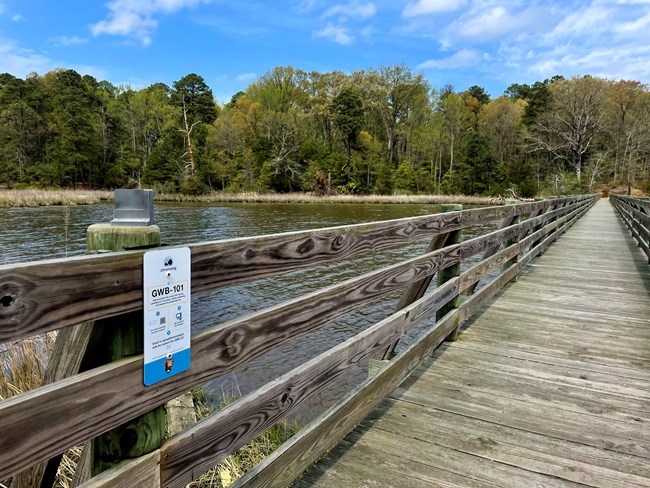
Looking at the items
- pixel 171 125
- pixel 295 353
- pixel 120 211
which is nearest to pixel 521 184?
pixel 171 125

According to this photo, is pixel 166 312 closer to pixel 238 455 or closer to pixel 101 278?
pixel 101 278

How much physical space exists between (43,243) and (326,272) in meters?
8.78

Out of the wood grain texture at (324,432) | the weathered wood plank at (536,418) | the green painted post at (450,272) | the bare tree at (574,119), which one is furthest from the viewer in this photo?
the bare tree at (574,119)

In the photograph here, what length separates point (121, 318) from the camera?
1.23 m

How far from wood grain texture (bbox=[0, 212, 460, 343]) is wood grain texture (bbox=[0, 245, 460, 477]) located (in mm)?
153

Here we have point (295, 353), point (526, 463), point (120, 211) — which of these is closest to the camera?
point (120, 211)

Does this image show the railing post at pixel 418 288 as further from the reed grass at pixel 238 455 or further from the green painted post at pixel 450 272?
the reed grass at pixel 238 455

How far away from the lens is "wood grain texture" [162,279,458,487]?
1396mm

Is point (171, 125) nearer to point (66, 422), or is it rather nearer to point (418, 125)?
point (418, 125)

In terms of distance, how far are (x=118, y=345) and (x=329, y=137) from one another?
209 feet

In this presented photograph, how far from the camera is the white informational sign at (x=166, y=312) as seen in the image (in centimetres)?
126

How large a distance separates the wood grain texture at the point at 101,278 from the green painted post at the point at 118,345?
7 cm

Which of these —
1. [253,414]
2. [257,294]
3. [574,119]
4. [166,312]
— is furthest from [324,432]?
[574,119]

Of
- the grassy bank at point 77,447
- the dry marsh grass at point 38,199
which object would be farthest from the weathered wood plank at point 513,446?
the dry marsh grass at point 38,199
